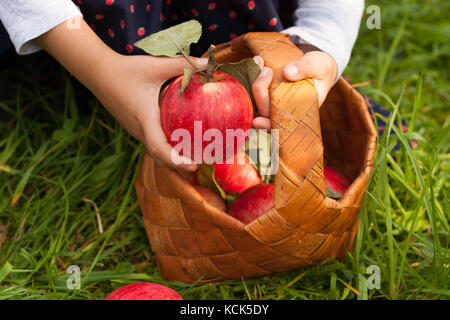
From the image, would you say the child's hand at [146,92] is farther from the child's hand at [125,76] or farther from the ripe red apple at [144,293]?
the ripe red apple at [144,293]

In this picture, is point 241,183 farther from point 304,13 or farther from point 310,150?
point 304,13

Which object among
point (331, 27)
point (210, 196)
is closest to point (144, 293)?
point (210, 196)

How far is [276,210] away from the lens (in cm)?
70

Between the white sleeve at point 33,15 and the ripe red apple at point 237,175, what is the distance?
A: 14.7 inches

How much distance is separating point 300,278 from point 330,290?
0.06 metres

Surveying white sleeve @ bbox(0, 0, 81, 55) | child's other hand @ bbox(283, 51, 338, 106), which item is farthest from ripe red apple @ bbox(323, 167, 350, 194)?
white sleeve @ bbox(0, 0, 81, 55)

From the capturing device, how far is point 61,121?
3.81 ft

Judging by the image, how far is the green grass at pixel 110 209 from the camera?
2.80 feet

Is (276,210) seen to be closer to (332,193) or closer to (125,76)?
(332,193)

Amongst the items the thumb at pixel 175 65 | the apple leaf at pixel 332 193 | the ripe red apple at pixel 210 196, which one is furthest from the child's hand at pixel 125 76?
the apple leaf at pixel 332 193

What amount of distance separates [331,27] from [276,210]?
0.45 metres

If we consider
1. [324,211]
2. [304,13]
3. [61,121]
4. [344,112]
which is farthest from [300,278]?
[61,121]

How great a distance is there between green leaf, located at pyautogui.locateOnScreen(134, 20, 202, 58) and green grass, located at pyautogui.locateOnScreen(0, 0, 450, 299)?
1.29 feet

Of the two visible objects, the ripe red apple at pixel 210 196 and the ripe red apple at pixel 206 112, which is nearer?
the ripe red apple at pixel 206 112
